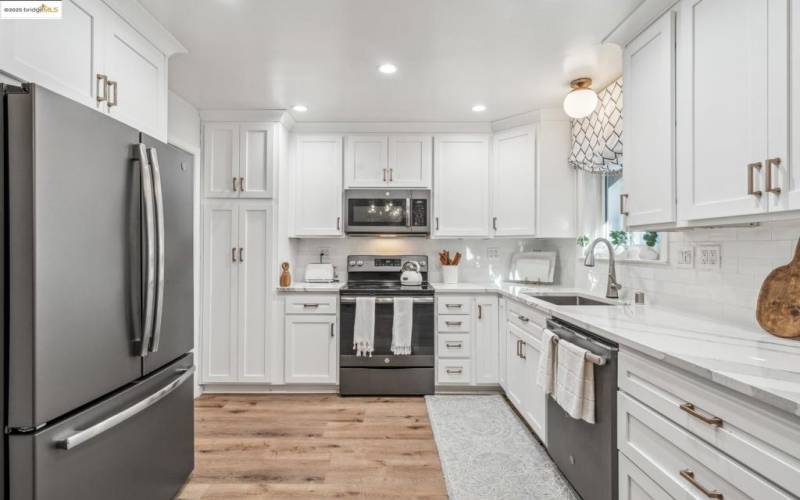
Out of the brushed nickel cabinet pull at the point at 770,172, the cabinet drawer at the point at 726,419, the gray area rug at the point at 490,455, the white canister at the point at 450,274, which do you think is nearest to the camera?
the cabinet drawer at the point at 726,419

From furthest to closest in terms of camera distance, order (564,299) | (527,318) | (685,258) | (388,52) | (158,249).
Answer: (564,299), (527,318), (388,52), (685,258), (158,249)

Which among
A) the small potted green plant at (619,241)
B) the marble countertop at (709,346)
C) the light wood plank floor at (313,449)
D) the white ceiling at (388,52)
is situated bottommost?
the light wood plank floor at (313,449)

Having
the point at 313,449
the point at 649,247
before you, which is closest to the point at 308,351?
the point at 313,449

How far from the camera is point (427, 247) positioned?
3.95 m

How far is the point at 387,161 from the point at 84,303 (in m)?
2.73

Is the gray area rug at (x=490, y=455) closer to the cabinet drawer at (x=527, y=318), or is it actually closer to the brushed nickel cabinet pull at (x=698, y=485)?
the cabinet drawer at (x=527, y=318)

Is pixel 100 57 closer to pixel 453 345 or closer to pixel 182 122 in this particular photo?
pixel 182 122

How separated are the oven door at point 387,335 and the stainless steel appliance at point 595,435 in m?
1.35

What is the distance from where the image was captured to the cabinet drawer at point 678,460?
1002 mm

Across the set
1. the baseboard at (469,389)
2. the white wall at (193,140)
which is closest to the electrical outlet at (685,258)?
the baseboard at (469,389)

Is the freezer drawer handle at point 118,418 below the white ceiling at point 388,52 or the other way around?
below

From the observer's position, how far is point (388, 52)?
233 cm

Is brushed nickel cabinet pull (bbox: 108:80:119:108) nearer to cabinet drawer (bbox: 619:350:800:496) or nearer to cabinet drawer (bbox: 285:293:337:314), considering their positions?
cabinet drawer (bbox: 285:293:337:314)

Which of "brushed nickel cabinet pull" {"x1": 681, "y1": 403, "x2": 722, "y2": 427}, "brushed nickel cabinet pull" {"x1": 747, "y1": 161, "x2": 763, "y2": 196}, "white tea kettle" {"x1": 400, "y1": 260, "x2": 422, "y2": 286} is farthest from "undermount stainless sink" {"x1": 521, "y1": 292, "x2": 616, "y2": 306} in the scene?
"brushed nickel cabinet pull" {"x1": 681, "y1": 403, "x2": 722, "y2": 427}
